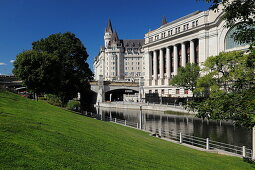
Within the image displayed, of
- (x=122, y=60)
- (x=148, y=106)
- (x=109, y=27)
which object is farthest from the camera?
(x=109, y=27)

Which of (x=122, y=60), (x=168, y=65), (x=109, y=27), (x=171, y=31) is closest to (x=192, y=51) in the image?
(x=168, y=65)

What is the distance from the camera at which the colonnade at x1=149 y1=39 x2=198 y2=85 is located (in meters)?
68.7

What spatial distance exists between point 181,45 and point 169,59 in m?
7.31

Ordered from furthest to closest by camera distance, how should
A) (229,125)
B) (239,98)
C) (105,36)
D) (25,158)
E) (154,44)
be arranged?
(105,36) < (154,44) < (229,125) < (239,98) < (25,158)

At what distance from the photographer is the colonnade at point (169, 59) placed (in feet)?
225

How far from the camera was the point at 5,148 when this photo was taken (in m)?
6.93

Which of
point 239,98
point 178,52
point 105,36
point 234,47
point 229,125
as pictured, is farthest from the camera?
point 105,36

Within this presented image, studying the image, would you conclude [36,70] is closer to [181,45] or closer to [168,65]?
[181,45]

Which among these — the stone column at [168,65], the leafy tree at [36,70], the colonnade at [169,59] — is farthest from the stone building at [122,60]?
the leafy tree at [36,70]

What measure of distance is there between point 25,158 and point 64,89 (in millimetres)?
36055

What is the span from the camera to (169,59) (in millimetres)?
77375

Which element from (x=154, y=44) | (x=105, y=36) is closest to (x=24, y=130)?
(x=154, y=44)

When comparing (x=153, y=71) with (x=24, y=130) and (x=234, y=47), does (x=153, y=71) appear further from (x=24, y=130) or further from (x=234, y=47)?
Result: (x=24, y=130)

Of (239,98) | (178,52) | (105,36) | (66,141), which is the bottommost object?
(66,141)
